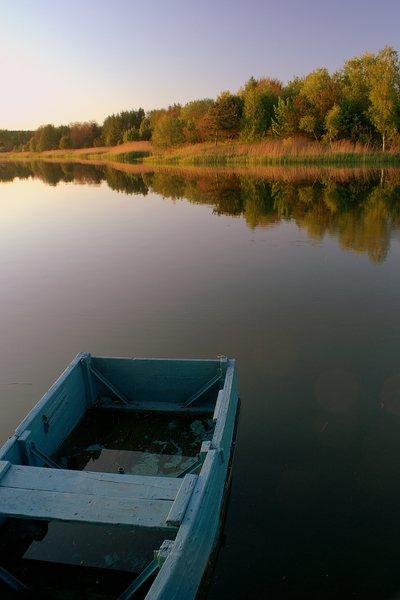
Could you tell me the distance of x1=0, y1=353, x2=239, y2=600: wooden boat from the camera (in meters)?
2.44

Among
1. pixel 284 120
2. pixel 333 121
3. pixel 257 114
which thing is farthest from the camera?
pixel 257 114

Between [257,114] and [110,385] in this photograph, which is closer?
[110,385]

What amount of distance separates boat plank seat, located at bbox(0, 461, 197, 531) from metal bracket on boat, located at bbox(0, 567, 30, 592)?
37 cm

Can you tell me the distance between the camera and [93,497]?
2676mm

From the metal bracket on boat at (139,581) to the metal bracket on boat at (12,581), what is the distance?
0.60 m

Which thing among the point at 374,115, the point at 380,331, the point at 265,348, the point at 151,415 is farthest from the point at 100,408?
the point at 374,115

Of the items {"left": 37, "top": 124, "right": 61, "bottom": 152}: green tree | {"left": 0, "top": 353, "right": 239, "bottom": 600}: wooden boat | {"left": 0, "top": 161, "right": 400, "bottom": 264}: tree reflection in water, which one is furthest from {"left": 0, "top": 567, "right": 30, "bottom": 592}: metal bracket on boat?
{"left": 37, "top": 124, "right": 61, "bottom": 152}: green tree

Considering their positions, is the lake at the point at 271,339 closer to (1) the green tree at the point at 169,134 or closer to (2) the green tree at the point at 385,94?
(2) the green tree at the point at 385,94

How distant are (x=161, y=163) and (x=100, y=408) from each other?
37.6 meters

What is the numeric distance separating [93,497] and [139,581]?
51 cm

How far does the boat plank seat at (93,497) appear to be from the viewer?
98.7 inches

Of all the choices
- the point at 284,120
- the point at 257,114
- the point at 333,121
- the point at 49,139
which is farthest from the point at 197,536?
the point at 49,139

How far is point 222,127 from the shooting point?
4081 centimetres

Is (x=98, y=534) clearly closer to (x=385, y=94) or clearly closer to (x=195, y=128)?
(x=385, y=94)
